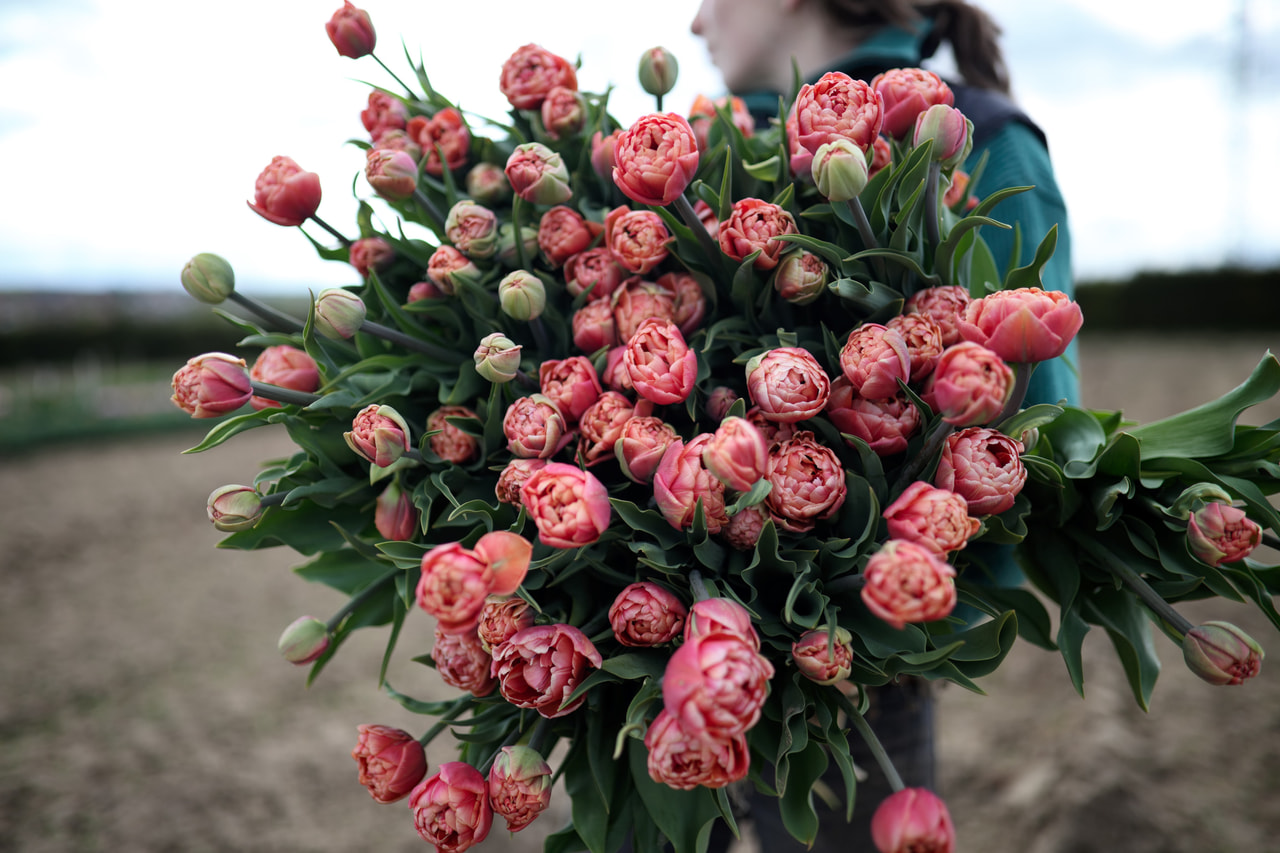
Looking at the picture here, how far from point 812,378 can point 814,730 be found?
0.99 ft

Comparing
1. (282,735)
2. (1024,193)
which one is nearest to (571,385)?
(1024,193)

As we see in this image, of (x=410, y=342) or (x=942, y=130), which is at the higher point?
(x=942, y=130)

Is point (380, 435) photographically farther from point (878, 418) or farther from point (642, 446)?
point (878, 418)

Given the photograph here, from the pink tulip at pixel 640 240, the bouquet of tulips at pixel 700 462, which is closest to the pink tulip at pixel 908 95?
the bouquet of tulips at pixel 700 462

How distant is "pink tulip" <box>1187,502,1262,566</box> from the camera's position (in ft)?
1.98

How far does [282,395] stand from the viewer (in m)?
0.73

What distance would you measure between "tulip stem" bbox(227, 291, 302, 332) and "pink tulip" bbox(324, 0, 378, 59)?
0.30 meters

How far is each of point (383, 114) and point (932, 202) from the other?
62 centimetres

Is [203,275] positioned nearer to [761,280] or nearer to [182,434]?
[761,280]

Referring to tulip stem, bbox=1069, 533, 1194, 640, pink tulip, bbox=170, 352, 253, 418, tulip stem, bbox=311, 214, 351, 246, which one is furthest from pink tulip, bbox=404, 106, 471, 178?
tulip stem, bbox=1069, 533, 1194, 640

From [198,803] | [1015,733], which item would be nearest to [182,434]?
[198,803]

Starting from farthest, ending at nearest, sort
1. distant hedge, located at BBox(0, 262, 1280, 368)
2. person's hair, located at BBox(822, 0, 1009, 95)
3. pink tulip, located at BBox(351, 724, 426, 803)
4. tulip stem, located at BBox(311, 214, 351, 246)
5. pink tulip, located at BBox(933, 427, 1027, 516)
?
distant hedge, located at BBox(0, 262, 1280, 368)
person's hair, located at BBox(822, 0, 1009, 95)
tulip stem, located at BBox(311, 214, 351, 246)
pink tulip, located at BBox(351, 724, 426, 803)
pink tulip, located at BBox(933, 427, 1027, 516)

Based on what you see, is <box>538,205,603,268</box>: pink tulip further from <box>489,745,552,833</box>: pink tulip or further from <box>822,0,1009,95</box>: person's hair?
<box>822,0,1009,95</box>: person's hair

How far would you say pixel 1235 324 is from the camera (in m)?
10.5
